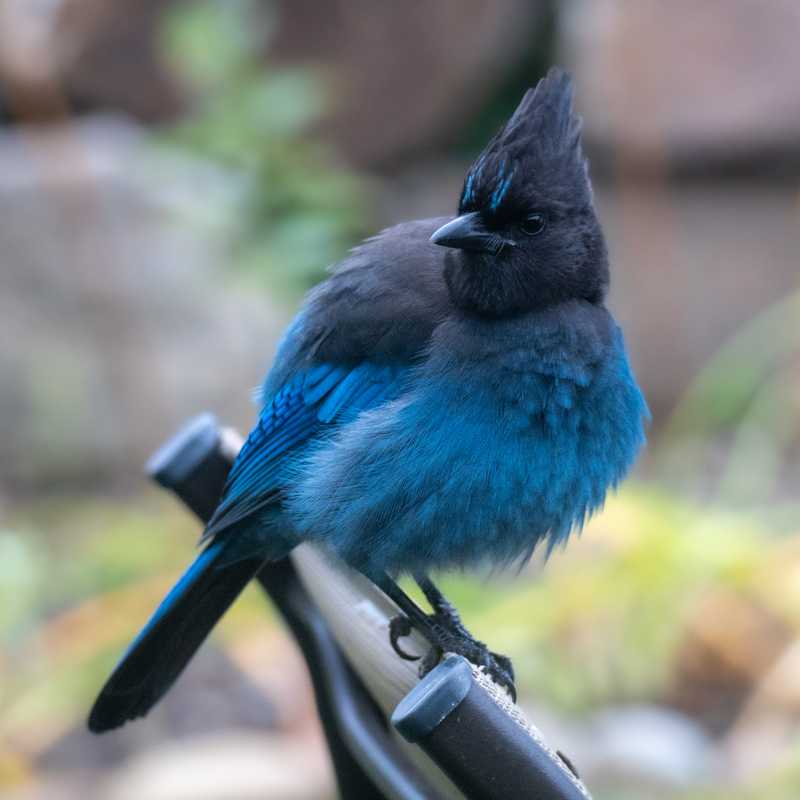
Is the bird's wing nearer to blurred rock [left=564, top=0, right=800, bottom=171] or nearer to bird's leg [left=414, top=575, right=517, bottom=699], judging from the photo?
bird's leg [left=414, top=575, right=517, bottom=699]

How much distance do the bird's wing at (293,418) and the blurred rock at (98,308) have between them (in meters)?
2.81

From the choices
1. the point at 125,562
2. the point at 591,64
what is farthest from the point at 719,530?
the point at 591,64

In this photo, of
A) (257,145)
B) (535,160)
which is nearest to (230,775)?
(535,160)

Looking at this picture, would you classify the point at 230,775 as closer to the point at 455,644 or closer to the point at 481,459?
the point at 455,644

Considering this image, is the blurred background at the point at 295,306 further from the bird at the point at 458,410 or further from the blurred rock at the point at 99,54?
the bird at the point at 458,410

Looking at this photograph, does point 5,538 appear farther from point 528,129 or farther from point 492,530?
point 528,129

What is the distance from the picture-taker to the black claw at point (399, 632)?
1.90 m

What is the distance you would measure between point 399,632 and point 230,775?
1.47 m

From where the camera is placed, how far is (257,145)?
544 cm

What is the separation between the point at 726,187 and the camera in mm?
6535

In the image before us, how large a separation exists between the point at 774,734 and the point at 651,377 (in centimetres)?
290

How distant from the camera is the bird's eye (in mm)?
2225

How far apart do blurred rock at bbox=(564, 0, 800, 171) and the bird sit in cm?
378

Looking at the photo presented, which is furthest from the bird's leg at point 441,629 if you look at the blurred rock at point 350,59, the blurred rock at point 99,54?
the blurred rock at point 99,54
